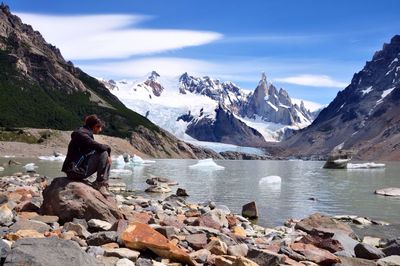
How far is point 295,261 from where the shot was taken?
1162 centimetres

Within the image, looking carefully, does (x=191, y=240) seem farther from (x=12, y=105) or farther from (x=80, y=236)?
(x=12, y=105)

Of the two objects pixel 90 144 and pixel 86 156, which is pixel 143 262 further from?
pixel 86 156

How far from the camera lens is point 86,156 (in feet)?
42.9

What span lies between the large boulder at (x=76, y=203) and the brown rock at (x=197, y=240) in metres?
2.02

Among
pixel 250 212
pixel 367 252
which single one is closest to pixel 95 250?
pixel 367 252

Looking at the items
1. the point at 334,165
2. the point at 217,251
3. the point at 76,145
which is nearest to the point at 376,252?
the point at 217,251

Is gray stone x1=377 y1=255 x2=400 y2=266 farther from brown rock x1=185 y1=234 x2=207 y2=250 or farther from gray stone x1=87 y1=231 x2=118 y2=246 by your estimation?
gray stone x1=87 y1=231 x2=118 y2=246

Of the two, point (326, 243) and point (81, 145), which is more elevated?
point (81, 145)

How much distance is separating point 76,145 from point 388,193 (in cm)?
3206

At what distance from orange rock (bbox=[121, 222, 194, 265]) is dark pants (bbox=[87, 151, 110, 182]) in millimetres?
3120

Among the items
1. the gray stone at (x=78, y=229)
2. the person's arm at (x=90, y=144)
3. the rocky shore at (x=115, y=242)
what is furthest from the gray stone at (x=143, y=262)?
the person's arm at (x=90, y=144)

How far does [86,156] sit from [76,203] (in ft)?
4.28

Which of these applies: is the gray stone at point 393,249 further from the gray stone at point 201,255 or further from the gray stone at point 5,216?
the gray stone at point 5,216

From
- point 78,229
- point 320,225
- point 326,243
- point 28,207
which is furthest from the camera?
point 320,225
